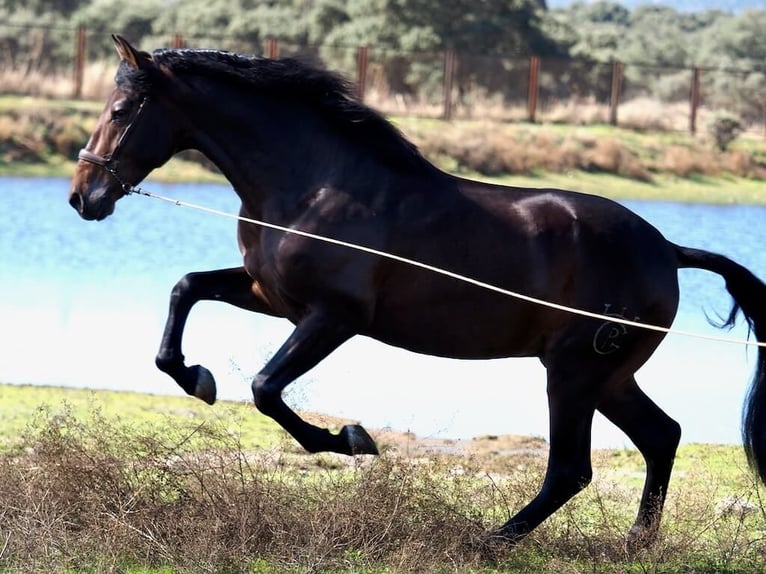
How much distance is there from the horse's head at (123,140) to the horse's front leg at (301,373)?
3.67 ft

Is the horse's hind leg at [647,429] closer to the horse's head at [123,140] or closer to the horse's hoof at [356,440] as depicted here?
the horse's hoof at [356,440]

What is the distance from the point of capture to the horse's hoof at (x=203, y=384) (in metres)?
6.91

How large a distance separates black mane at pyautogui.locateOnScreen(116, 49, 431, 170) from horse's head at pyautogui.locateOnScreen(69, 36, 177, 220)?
0.16 m

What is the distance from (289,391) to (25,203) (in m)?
17.0

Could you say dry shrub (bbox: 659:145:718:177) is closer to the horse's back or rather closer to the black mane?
the horse's back

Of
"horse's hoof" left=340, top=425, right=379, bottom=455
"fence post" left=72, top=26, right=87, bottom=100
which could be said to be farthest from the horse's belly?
"fence post" left=72, top=26, right=87, bottom=100

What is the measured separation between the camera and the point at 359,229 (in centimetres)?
681

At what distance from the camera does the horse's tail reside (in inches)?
288

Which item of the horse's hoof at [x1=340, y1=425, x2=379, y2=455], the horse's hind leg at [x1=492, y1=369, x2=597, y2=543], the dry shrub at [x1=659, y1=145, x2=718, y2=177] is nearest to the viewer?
the horse's hoof at [x1=340, y1=425, x2=379, y2=455]

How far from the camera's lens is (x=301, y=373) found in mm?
6641

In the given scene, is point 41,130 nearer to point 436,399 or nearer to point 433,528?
point 436,399

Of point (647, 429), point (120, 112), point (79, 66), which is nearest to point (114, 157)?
point (120, 112)

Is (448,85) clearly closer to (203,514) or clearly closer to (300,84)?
(300,84)

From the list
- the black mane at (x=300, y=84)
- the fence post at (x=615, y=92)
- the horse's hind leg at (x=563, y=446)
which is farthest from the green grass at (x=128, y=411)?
the fence post at (x=615, y=92)
